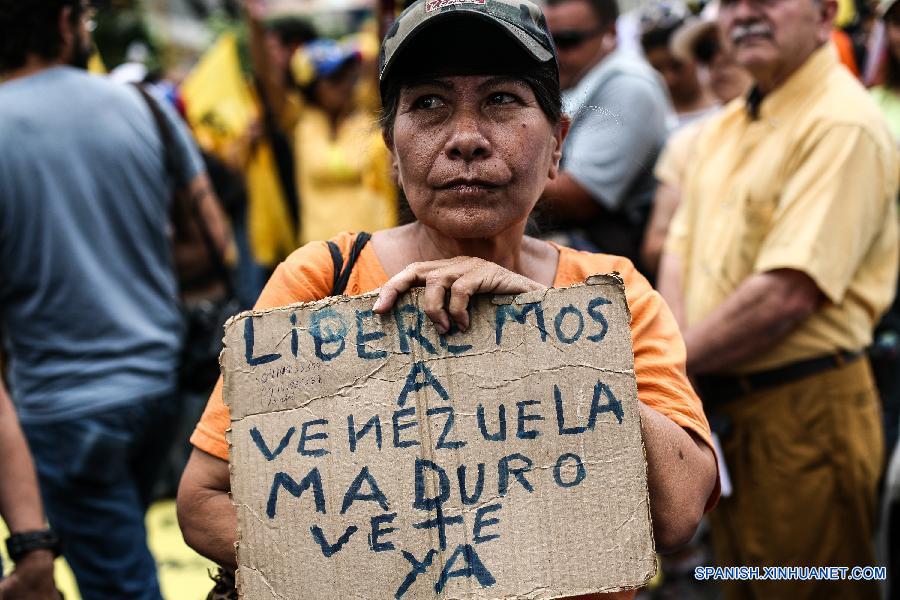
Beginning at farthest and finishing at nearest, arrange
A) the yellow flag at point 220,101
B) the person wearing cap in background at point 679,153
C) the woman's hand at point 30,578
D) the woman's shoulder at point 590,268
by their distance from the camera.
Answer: the yellow flag at point 220,101, the person wearing cap in background at point 679,153, the woman's hand at point 30,578, the woman's shoulder at point 590,268

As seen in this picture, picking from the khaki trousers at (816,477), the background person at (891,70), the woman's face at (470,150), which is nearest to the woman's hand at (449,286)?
the woman's face at (470,150)

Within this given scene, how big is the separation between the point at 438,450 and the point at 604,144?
247 cm

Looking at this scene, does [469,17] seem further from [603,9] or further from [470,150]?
[603,9]

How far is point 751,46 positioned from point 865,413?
48.3 inches

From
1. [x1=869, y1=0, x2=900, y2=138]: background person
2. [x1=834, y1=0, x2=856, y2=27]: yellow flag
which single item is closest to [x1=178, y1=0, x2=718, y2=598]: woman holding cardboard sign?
[x1=869, y1=0, x2=900, y2=138]: background person

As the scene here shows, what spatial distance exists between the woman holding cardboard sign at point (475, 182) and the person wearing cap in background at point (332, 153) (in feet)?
11.6

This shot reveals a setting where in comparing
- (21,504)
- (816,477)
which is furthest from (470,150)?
(816,477)

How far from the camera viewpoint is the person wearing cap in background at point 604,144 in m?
3.76

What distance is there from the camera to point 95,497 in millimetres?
2926

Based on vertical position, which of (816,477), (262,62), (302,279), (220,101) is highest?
(262,62)

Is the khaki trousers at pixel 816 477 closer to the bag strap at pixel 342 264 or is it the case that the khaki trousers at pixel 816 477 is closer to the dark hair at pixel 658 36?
the bag strap at pixel 342 264

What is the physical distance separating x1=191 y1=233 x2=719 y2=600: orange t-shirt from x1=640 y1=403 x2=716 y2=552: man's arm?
0.19 ft

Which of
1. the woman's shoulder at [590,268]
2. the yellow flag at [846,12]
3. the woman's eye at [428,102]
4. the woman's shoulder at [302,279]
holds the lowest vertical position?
the woman's shoulder at [590,268]

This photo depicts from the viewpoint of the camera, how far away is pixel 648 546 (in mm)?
1547
